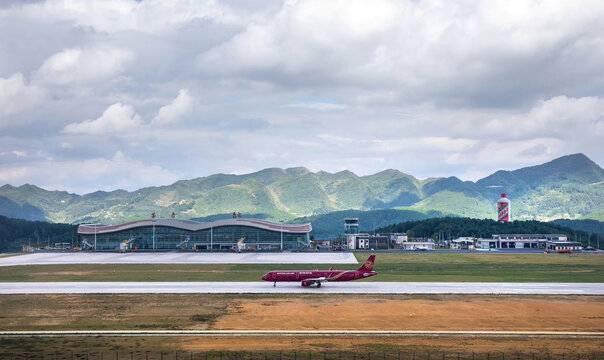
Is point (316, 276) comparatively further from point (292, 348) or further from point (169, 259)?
point (169, 259)

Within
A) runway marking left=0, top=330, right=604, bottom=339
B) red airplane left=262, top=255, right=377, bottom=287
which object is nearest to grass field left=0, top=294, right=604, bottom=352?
runway marking left=0, top=330, right=604, bottom=339

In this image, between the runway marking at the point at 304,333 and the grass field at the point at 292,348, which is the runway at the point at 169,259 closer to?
the runway marking at the point at 304,333

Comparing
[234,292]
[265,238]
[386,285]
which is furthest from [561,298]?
[265,238]

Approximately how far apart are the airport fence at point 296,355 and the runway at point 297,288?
36366 mm

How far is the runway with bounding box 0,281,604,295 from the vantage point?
90938mm

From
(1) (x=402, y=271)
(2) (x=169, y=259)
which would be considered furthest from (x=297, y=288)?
(2) (x=169, y=259)

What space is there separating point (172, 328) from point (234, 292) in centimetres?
2675

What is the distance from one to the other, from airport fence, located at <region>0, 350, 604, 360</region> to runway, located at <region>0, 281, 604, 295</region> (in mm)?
36366

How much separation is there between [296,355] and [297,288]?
1720 inches

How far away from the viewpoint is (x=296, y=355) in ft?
172

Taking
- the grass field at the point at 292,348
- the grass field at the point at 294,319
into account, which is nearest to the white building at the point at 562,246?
the grass field at the point at 294,319

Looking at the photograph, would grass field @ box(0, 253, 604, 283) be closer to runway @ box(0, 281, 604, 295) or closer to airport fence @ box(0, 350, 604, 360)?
runway @ box(0, 281, 604, 295)

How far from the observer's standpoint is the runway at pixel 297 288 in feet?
298

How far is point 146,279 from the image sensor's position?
110 metres
